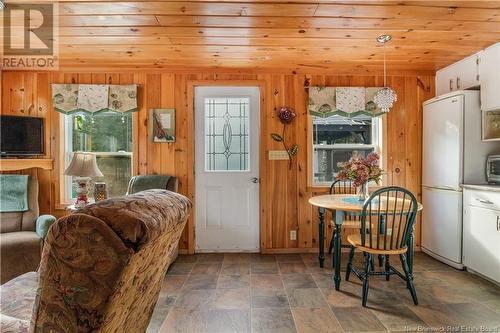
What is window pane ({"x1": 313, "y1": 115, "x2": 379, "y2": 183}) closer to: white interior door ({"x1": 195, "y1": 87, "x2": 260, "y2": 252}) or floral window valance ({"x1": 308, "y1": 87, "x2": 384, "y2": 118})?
floral window valance ({"x1": 308, "y1": 87, "x2": 384, "y2": 118})

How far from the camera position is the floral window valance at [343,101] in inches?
134

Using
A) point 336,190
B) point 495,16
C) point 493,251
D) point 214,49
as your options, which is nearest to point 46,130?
point 214,49

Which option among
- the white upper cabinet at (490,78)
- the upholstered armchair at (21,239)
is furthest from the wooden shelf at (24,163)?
the white upper cabinet at (490,78)

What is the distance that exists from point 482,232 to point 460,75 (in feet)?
5.84

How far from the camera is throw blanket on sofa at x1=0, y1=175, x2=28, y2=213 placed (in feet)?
8.96

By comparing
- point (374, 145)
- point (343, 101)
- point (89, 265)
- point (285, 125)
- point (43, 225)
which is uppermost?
point (343, 101)

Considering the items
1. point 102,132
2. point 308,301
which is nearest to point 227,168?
point 102,132

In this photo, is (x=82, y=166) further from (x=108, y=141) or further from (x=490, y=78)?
(x=490, y=78)

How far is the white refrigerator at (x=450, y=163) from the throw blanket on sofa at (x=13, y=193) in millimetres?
4455

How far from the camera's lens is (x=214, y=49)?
110 inches

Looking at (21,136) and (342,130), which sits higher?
(342,130)

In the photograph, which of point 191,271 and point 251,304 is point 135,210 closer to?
point 251,304

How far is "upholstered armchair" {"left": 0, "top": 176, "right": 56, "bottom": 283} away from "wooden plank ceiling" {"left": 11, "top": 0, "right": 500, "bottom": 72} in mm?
1727

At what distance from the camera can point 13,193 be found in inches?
110
